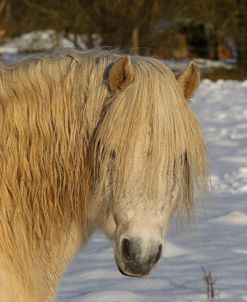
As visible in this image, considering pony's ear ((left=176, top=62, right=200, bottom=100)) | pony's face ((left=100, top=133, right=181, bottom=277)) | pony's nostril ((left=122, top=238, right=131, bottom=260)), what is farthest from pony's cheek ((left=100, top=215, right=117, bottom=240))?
pony's ear ((left=176, top=62, right=200, bottom=100))

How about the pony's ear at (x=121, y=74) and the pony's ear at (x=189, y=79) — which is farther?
the pony's ear at (x=189, y=79)

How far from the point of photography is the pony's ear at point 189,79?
318cm

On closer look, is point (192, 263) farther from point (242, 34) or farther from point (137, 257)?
point (242, 34)

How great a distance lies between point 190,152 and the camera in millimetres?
3096

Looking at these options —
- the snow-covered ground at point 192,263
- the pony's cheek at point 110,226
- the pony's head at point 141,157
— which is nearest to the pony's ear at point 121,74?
the pony's head at point 141,157

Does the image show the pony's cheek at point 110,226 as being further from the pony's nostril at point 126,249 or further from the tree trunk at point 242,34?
the tree trunk at point 242,34

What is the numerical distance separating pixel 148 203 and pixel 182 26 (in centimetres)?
1578

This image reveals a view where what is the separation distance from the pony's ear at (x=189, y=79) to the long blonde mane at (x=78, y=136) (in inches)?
2.8

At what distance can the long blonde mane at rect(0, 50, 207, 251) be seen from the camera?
3.01 m

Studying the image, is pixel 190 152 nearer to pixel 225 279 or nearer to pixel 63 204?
pixel 63 204

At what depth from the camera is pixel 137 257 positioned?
2.90m

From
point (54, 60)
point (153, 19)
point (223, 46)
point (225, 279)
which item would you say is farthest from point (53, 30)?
point (54, 60)

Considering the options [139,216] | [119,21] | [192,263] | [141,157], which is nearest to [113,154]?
[141,157]

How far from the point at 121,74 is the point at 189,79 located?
1.00 ft
